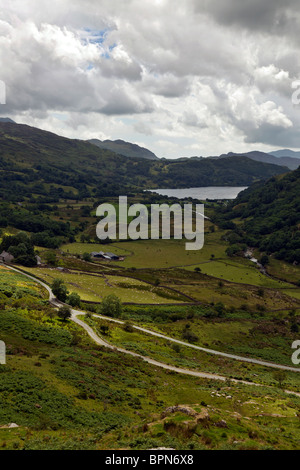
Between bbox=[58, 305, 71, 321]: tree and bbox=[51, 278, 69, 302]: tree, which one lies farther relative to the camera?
bbox=[51, 278, 69, 302]: tree

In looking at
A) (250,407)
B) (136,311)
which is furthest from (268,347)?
(250,407)

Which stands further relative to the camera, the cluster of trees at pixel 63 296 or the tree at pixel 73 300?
the cluster of trees at pixel 63 296

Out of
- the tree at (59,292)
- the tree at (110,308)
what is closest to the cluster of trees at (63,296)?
the tree at (59,292)

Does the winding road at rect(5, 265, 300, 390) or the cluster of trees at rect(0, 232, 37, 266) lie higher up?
the cluster of trees at rect(0, 232, 37, 266)

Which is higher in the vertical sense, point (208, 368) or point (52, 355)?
point (52, 355)

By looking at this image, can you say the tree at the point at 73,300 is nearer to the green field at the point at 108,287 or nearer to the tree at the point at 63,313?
the green field at the point at 108,287

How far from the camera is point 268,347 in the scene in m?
89.8

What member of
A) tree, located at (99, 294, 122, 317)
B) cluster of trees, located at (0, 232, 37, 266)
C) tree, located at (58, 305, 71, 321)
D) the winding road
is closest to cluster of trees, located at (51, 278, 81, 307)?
the winding road

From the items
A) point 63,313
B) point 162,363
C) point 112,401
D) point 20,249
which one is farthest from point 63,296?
point 20,249

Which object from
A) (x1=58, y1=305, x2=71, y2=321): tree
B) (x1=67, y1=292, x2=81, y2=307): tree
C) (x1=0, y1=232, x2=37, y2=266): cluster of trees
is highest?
(x1=0, y1=232, x2=37, y2=266): cluster of trees

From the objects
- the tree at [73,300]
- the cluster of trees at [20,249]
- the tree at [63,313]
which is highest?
the cluster of trees at [20,249]

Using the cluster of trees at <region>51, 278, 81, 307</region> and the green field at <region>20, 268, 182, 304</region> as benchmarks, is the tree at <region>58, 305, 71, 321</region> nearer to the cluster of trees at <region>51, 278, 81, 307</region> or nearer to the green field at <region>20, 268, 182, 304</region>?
the cluster of trees at <region>51, 278, 81, 307</region>
